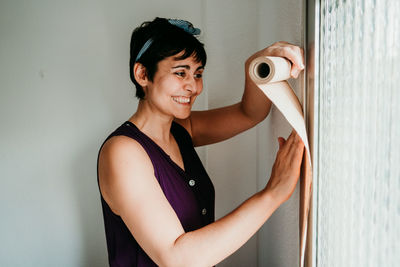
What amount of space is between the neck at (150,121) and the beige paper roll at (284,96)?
1.79ft

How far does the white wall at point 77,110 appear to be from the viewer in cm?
166

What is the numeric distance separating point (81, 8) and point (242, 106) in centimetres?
99

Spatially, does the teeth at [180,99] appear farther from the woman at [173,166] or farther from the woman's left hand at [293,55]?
the woman's left hand at [293,55]

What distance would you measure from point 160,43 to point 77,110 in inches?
32.6

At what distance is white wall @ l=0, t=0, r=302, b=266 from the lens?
166cm

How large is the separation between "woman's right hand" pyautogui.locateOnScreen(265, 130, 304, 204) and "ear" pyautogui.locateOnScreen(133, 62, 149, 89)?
54 centimetres

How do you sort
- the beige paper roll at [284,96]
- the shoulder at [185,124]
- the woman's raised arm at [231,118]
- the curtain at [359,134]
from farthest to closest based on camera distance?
the shoulder at [185,124], the woman's raised arm at [231,118], the beige paper roll at [284,96], the curtain at [359,134]

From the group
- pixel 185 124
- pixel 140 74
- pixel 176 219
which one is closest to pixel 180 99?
pixel 140 74

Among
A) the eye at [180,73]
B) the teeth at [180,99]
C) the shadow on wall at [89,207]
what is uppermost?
the eye at [180,73]

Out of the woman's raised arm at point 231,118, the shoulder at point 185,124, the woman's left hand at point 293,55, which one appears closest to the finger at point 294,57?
the woman's left hand at point 293,55

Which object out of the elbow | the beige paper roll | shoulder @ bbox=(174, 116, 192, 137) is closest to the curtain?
the beige paper roll

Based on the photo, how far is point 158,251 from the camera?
90 centimetres

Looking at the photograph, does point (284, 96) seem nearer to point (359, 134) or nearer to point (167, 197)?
point (359, 134)

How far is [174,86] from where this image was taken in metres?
1.15
